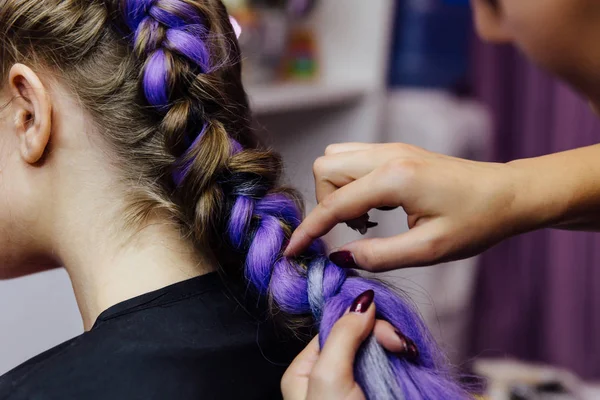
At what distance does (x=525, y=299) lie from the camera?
2248 millimetres

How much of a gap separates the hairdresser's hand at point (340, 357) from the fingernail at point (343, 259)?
0.04 m

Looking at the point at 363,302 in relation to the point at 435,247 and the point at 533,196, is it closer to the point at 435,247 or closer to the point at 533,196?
the point at 435,247

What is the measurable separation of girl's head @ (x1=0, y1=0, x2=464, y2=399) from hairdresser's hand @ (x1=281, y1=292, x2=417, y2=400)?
0.05 m

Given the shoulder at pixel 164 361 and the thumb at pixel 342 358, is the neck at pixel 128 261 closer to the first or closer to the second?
the shoulder at pixel 164 361

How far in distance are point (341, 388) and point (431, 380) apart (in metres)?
0.12

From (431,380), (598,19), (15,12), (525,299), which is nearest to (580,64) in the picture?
(598,19)

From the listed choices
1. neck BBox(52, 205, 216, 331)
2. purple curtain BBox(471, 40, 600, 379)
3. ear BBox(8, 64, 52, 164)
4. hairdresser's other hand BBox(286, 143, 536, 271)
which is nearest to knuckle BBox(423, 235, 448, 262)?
hairdresser's other hand BBox(286, 143, 536, 271)

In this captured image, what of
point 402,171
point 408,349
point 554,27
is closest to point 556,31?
point 554,27

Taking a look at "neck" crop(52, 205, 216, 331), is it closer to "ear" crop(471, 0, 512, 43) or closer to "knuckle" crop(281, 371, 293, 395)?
"knuckle" crop(281, 371, 293, 395)

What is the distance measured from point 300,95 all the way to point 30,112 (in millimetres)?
984

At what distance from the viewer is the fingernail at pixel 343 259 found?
0.74 metres

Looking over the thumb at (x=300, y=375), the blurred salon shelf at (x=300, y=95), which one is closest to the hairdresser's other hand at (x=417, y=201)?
the thumb at (x=300, y=375)

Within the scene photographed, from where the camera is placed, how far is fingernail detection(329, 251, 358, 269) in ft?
2.41

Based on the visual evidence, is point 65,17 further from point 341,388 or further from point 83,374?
point 341,388
